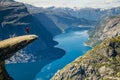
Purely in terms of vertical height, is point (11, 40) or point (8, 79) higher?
point (11, 40)

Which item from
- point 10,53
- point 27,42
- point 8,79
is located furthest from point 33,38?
point 8,79

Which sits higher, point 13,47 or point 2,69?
point 13,47

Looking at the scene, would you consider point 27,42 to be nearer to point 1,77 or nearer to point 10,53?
point 10,53

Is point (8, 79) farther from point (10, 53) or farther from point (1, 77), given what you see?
point (10, 53)

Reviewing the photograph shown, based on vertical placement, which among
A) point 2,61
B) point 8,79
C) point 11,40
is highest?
point 11,40

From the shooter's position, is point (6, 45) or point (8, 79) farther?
point (8, 79)

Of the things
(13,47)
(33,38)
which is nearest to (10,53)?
(13,47)

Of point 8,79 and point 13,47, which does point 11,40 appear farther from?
point 8,79
